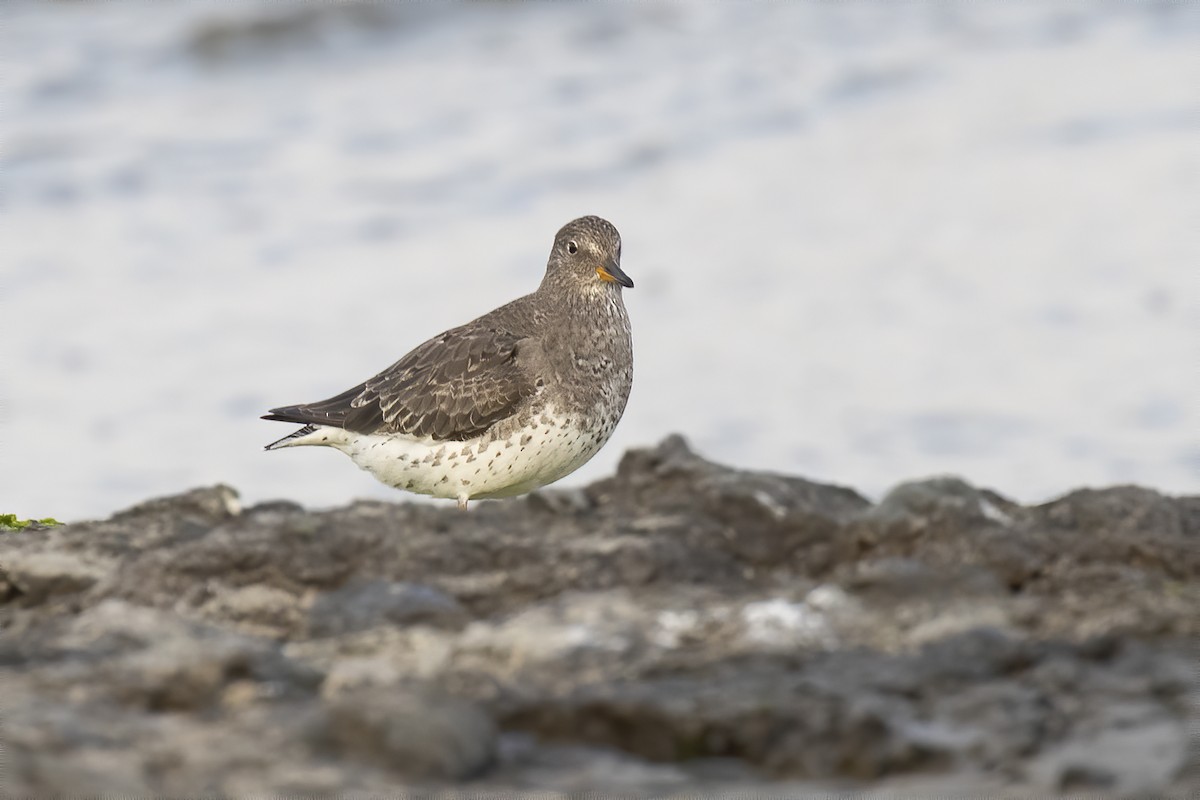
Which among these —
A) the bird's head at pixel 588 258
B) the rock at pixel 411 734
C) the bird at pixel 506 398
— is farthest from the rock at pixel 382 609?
the bird's head at pixel 588 258

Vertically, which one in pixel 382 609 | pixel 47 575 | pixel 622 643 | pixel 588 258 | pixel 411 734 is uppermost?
pixel 588 258

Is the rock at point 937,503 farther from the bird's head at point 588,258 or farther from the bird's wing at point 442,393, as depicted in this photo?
the bird's head at point 588,258

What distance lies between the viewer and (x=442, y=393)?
775 centimetres

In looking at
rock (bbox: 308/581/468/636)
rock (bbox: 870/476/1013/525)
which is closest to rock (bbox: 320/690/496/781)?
rock (bbox: 308/581/468/636)

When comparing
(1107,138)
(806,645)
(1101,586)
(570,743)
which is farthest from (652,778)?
(1107,138)

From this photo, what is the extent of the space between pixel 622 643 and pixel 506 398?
10.7 feet

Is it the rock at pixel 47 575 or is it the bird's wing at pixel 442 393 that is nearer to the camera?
the rock at pixel 47 575

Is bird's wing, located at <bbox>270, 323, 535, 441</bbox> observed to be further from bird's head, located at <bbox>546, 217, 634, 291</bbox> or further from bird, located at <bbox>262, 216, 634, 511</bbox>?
bird's head, located at <bbox>546, 217, 634, 291</bbox>

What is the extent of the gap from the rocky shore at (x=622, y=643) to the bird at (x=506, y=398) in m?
1.81

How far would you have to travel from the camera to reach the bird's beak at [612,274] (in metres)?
8.21

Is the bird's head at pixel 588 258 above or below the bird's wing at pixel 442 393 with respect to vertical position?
above

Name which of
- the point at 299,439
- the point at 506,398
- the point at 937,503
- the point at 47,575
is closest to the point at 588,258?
the point at 506,398

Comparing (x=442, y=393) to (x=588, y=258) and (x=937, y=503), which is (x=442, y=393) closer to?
(x=588, y=258)

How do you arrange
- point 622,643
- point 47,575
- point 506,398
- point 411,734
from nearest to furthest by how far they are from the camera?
point 411,734
point 622,643
point 47,575
point 506,398
